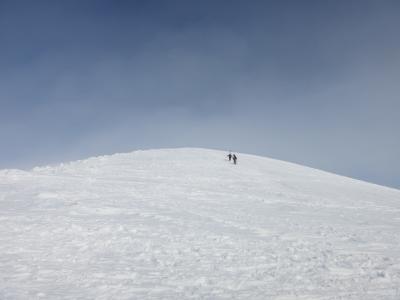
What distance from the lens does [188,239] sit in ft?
52.9

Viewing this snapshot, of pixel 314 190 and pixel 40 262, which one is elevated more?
pixel 314 190

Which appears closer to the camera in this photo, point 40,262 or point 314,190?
point 40,262

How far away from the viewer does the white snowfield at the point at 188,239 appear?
1058 centimetres

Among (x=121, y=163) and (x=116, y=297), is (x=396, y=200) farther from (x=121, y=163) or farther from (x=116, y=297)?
(x=116, y=297)

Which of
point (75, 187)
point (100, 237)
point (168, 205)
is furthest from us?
point (75, 187)

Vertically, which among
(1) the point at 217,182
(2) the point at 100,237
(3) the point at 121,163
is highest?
(3) the point at 121,163

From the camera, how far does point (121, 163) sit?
4072 cm

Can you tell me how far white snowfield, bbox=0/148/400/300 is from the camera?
34.7 feet

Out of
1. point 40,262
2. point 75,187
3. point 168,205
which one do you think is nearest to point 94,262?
point 40,262

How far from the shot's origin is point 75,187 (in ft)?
86.6

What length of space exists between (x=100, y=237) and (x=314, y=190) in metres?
21.4

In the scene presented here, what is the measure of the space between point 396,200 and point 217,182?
13.8 m

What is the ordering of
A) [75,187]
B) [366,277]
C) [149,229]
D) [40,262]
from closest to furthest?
[366,277], [40,262], [149,229], [75,187]

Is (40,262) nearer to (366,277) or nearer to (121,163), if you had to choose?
(366,277)
